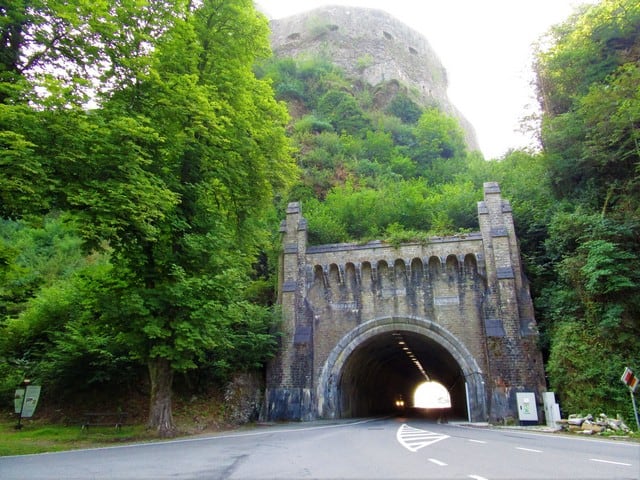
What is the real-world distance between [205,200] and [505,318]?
13.9 meters

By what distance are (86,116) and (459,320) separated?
683 inches

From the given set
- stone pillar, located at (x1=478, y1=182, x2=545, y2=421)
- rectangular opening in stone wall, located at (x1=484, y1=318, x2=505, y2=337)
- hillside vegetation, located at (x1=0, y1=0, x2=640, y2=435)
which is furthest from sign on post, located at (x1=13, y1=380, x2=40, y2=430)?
rectangular opening in stone wall, located at (x1=484, y1=318, x2=505, y2=337)

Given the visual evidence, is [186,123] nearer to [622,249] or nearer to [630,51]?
[622,249]

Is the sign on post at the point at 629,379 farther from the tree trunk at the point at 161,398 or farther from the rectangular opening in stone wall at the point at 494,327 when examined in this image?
the tree trunk at the point at 161,398

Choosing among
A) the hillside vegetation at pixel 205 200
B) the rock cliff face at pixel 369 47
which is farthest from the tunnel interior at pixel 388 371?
the rock cliff face at pixel 369 47

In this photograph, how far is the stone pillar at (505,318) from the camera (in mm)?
18984

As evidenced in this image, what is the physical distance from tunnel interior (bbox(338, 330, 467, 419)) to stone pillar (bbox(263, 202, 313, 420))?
238 cm

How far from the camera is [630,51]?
73.1 ft

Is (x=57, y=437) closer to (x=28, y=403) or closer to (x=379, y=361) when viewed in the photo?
(x=28, y=403)

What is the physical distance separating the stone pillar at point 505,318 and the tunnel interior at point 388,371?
352 cm

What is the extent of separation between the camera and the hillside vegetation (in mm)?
10547

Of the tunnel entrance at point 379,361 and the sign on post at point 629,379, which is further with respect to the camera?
the tunnel entrance at point 379,361

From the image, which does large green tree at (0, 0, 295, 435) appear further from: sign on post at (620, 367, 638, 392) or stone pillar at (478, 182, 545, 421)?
sign on post at (620, 367, 638, 392)

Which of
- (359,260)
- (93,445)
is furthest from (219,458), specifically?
(359,260)
